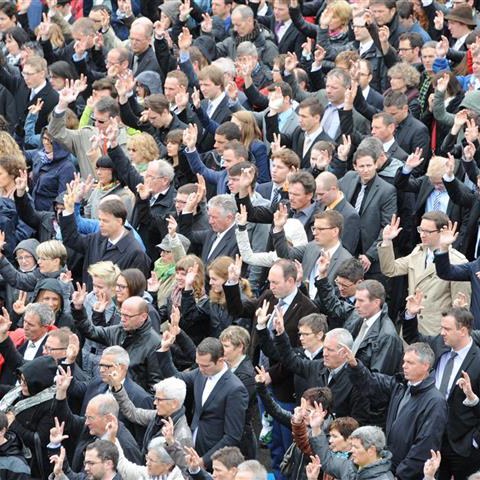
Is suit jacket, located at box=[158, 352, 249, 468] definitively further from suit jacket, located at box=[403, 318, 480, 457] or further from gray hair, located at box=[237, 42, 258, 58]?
gray hair, located at box=[237, 42, 258, 58]

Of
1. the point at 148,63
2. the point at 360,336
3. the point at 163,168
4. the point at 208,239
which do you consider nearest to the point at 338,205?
the point at 208,239

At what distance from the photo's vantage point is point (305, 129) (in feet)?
47.8

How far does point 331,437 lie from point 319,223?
91.0 inches

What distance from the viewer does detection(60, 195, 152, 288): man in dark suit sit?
13.1 meters

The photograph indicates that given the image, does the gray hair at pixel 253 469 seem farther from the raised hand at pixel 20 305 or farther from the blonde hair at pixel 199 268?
the raised hand at pixel 20 305

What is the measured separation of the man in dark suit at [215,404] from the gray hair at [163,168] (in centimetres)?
274

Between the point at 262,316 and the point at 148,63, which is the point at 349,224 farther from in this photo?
the point at 148,63

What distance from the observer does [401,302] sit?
13328 mm

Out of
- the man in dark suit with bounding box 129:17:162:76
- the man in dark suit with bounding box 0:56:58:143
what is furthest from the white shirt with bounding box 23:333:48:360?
the man in dark suit with bounding box 129:17:162:76

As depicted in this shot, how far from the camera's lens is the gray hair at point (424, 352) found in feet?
35.8

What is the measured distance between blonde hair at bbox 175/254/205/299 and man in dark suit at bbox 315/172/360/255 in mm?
1264

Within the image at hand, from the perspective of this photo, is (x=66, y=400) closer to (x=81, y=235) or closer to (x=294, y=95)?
(x=81, y=235)

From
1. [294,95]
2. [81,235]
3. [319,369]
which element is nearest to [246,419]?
[319,369]

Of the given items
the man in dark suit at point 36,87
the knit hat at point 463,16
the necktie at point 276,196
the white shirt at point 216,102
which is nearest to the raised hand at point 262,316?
the necktie at point 276,196
